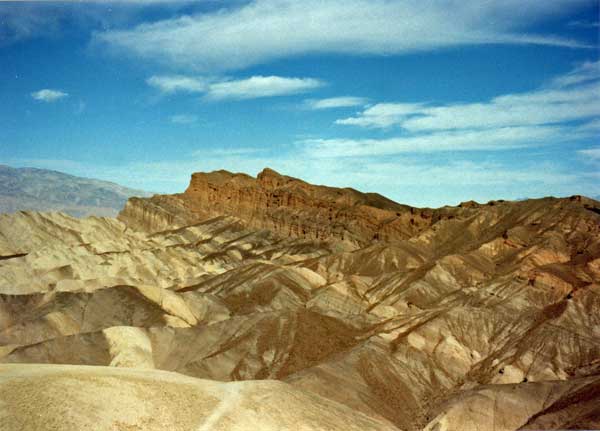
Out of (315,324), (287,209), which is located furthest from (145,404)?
(287,209)

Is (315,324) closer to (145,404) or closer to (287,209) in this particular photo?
(145,404)

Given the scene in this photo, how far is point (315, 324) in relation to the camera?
219 feet

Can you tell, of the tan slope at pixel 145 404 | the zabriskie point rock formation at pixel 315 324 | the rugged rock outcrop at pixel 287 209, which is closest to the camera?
the tan slope at pixel 145 404

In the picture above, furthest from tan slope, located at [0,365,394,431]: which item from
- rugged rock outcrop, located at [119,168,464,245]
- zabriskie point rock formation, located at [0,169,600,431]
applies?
rugged rock outcrop, located at [119,168,464,245]

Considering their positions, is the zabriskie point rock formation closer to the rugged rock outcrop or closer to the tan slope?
the tan slope

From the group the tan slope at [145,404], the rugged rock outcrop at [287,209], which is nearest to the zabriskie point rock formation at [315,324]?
the tan slope at [145,404]

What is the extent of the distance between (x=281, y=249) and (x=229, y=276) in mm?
34286

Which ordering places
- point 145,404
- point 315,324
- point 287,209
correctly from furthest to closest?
point 287,209 < point 315,324 < point 145,404

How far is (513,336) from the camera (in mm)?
68312

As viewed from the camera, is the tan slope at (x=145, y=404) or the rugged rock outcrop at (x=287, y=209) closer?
the tan slope at (x=145, y=404)

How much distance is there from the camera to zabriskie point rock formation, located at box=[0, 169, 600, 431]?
30688 mm

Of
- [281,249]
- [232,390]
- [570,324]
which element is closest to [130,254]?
[281,249]

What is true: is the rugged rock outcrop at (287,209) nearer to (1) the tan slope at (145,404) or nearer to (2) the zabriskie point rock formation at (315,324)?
(2) the zabriskie point rock formation at (315,324)

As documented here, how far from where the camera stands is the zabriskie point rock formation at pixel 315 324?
30.7m
